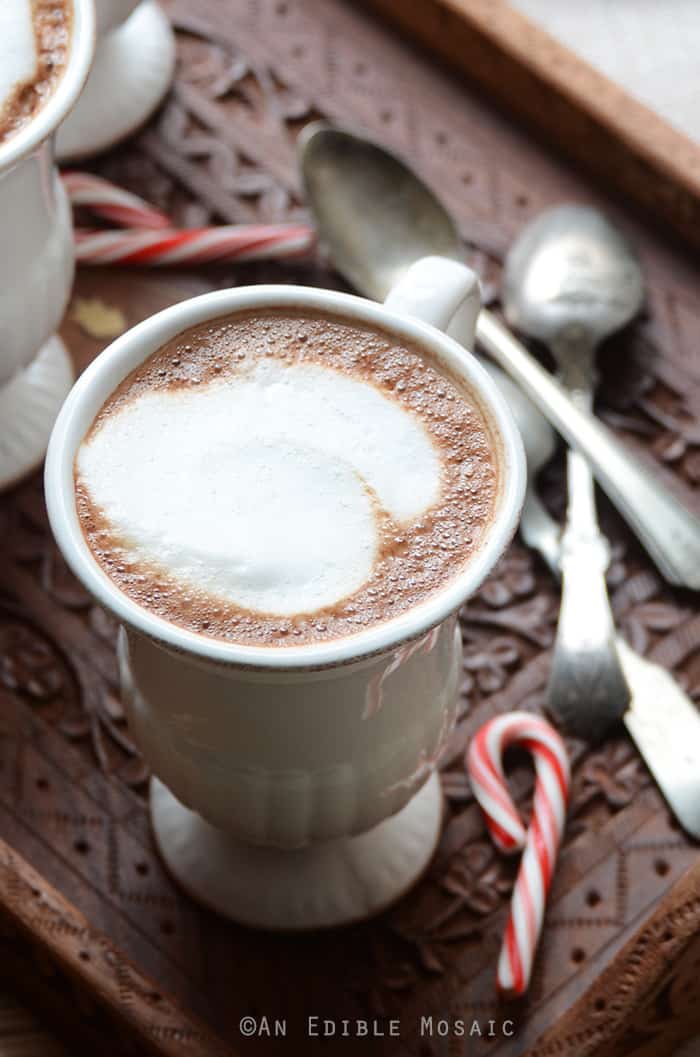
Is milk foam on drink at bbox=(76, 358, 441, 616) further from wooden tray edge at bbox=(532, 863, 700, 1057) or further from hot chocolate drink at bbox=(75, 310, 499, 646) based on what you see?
wooden tray edge at bbox=(532, 863, 700, 1057)

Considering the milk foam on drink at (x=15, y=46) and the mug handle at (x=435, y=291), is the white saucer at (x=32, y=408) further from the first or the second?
the mug handle at (x=435, y=291)

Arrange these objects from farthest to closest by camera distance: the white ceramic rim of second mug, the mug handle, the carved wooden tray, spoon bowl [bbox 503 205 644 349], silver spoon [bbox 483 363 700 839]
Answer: spoon bowl [bbox 503 205 644 349] < silver spoon [bbox 483 363 700 839] < the carved wooden tray < the mug handle < the white ceramic rim of second mug

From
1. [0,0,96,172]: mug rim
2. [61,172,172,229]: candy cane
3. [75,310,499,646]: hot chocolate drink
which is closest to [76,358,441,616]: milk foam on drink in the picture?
[75,310,499,646]: hot chocolate drink

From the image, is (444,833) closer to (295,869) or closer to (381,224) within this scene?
(295,869)

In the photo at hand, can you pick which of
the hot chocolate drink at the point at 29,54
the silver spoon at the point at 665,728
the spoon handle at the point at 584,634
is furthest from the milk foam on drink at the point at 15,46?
the spoon handle at the point at 584,634

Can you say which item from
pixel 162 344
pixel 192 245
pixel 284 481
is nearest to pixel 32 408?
pixel 192 245

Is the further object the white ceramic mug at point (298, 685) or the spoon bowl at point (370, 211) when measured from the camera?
the spoon bowl at point (370, 211)

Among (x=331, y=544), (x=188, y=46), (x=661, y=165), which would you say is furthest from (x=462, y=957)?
(x=188, y=46)
